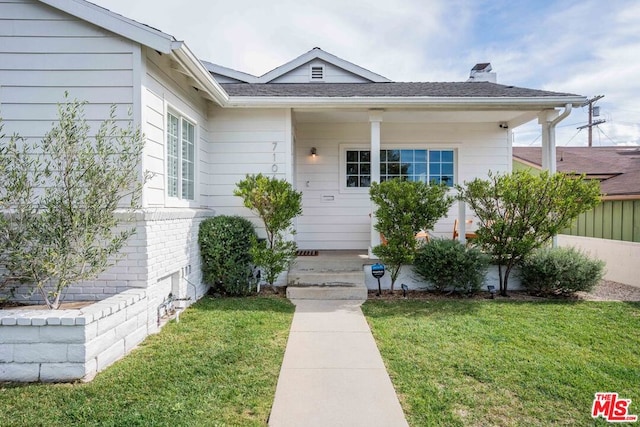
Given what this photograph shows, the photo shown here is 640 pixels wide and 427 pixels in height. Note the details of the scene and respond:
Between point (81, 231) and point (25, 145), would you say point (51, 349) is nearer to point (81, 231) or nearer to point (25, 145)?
point (81, 231)

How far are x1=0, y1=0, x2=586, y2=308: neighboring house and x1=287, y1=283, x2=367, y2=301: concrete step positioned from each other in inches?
44.2

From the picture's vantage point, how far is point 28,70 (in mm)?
3939

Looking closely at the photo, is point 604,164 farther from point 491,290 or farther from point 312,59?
point 312,59

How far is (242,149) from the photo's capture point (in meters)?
6.29

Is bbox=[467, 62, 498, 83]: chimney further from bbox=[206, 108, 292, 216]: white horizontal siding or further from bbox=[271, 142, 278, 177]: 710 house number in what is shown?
bbox=[271, 142, 278, 177]: 710 house number

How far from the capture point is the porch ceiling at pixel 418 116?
674 cm

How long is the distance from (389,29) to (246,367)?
10209 mm

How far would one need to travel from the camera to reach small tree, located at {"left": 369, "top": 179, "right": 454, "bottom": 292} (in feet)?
18.1

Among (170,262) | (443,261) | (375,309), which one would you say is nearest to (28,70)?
(170,262)

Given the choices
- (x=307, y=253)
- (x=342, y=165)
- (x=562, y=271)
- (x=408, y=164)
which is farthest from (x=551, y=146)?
(x=307, y=253)

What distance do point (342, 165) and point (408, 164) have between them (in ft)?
5.28

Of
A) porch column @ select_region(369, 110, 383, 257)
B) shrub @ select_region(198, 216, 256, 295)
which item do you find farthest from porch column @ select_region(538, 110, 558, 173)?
shrub @ select_region(198, 216, 256, 295)

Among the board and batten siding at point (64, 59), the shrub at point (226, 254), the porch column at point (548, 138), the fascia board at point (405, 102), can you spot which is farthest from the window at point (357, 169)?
the board and batten siding at point (64, 59)

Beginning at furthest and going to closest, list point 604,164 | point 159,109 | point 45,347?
1. point 604,164
2. point 159,109
3. point 45,347
